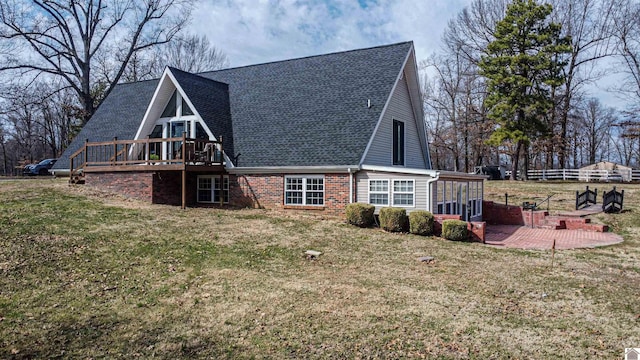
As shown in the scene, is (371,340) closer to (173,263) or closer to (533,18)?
(173,263)

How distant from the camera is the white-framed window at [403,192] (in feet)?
50.5

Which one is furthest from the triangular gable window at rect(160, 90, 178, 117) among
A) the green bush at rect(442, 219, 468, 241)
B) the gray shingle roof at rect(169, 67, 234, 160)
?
the green bush at rect(442, 219, 468, 241)

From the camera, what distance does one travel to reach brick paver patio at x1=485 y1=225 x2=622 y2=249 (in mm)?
13430

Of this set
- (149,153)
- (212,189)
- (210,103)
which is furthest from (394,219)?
(149,153)

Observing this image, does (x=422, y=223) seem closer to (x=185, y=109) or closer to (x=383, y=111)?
(x=383, y=111)

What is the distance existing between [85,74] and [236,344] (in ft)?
115

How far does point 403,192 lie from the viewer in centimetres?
1554

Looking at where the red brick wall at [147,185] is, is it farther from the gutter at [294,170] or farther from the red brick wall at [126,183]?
the gutter at [294,170]

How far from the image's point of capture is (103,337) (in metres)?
6.48

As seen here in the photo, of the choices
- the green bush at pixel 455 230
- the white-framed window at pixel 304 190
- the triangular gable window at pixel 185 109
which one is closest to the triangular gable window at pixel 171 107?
the triangular gable window at pixel 185 109

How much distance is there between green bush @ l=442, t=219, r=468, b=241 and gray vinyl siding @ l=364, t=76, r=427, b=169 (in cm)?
436

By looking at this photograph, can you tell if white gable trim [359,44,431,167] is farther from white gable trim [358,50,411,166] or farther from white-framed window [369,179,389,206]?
white-framed window [369,179,389,206]

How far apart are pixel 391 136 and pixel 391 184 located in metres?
3.90

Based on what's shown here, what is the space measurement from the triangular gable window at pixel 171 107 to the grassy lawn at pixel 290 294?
297 inches
